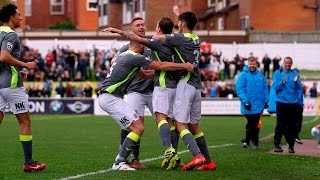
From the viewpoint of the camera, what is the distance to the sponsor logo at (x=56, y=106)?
144 ft

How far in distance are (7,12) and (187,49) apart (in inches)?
108

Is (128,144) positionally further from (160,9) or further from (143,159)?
(160,9)

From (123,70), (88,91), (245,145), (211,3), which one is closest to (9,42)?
(123,70)

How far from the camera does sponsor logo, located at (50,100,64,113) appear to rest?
144ft

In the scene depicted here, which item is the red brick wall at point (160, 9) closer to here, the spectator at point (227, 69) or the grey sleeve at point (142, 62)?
the grey sleeve at point (142, 62)

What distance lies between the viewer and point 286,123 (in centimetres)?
1814

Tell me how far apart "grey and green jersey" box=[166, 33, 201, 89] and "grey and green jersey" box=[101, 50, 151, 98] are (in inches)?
19.5

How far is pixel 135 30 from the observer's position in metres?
13.6

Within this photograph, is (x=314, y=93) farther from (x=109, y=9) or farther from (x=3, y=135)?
(x=109, y=9)

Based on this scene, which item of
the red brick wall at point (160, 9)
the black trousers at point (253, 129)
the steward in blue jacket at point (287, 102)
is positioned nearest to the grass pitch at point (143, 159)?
the black trousers at point (253, 129)

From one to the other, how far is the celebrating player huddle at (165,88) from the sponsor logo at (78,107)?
99.1 ft

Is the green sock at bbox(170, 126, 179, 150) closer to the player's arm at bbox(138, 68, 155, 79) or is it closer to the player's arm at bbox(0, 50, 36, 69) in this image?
the player's arm at bbox(138, 68, 155, 79)

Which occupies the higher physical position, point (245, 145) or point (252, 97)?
point (252, 97)

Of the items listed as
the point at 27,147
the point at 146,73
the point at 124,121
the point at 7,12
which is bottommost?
the point at 27,147
